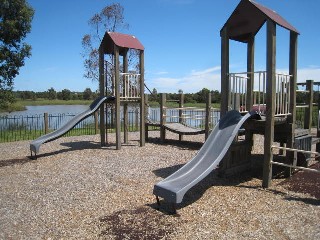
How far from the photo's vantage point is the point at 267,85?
613cm

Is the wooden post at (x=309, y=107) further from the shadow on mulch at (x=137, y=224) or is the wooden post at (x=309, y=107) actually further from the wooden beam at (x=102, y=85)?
the wooden beam at (x=102, y=85)

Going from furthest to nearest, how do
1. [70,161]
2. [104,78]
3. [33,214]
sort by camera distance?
[104,78], [70,161], [33,214]

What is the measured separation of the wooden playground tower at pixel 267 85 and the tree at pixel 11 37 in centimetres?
1179

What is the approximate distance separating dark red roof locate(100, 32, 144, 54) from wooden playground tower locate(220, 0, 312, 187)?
435cm

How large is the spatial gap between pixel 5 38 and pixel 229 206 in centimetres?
1429

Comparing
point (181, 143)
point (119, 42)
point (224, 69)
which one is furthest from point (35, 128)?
point (224, 69)

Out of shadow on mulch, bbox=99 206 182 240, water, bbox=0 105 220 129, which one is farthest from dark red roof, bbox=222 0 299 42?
water, bbox=0 105 220 129

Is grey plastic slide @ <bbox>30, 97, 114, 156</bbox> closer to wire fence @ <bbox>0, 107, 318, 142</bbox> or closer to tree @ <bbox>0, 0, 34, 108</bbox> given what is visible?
wire fence @ <bbox>0, 107, 318, 142</bbox>

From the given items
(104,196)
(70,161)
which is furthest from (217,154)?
(70,161)

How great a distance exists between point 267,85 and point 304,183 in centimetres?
216

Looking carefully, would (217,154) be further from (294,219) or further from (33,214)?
(33,214)

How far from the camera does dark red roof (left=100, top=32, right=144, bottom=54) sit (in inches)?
411

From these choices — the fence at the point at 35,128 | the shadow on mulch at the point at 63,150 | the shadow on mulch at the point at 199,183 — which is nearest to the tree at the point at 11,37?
the fence at the point at 35,128

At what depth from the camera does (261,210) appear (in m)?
4.90
